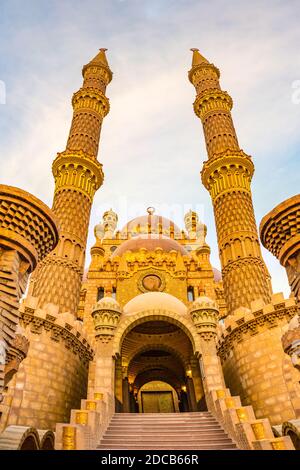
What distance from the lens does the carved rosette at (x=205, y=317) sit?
12.6 meters

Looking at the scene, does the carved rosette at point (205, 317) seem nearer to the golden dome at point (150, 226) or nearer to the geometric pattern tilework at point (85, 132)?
the geometric pattern tilework at point (85, 132)

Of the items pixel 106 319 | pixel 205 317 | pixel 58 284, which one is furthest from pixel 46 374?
pixel 58 284

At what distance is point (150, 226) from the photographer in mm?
40031

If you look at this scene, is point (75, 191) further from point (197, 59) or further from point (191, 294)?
point (197, 59)

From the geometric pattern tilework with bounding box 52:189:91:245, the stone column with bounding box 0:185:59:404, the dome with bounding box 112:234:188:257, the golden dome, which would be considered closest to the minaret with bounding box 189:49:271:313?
the dome with bounding box 112:234:188:257

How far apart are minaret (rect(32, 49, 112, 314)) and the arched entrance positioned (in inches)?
155

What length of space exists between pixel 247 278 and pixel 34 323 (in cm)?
1162

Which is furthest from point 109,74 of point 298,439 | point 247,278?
point 298,439

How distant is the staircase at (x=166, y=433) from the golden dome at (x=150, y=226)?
2864 cm

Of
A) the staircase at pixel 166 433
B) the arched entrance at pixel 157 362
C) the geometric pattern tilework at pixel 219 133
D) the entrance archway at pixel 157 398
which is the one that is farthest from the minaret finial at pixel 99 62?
the staircase at pixel 166 433

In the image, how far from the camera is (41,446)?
28.4 feet

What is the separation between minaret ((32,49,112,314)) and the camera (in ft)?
59.7

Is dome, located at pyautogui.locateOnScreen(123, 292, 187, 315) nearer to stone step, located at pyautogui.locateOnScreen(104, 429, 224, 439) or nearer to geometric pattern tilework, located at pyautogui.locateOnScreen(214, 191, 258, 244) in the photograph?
stone step, located at pyautogui.locateOnScreen(104, 429, 224, 439)
